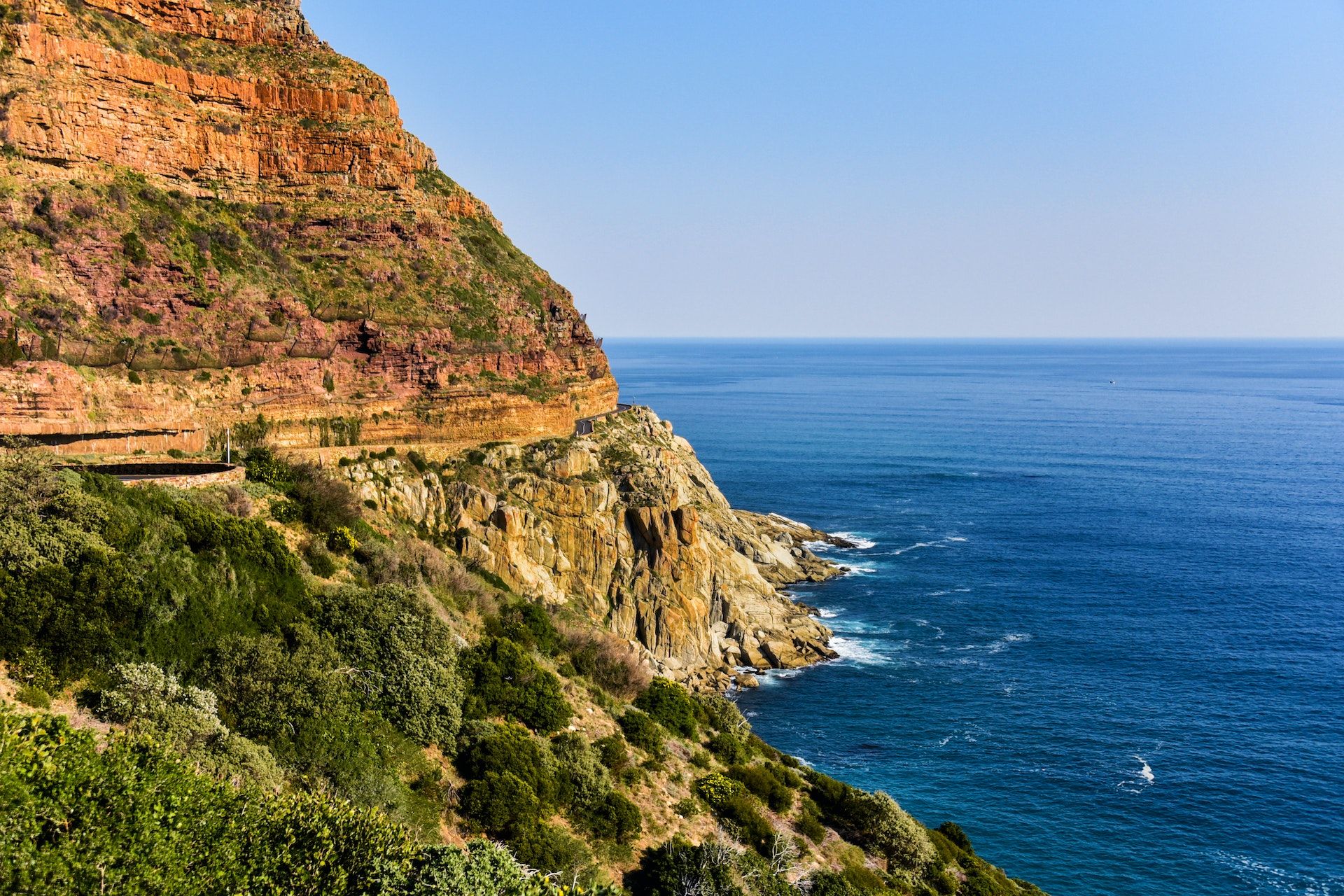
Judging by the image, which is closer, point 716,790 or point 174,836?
point 174,836

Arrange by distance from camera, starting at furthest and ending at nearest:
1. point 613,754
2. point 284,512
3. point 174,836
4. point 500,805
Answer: point 284,512
point 613,754
point 500,805
point 174,836

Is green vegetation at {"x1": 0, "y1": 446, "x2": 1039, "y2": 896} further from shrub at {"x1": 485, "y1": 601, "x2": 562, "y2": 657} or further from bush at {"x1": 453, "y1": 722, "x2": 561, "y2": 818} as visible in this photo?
shrub at {"x1": 485, "y1": 601, "x2": 562, "y2": 657}

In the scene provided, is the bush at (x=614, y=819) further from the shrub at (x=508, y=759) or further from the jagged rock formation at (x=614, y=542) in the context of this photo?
the jagged rock formation at (x=614, y=542)

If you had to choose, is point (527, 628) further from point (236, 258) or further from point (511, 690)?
point (236, 258)

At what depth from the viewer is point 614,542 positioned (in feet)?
185

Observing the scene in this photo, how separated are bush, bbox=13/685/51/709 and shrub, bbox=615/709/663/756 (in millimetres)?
17523

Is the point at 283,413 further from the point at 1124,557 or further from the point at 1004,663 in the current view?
the point at 1124,557

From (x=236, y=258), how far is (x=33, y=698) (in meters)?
36.4

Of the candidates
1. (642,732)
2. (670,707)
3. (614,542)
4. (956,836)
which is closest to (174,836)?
(642,732)

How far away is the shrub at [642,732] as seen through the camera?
3197 centimetres

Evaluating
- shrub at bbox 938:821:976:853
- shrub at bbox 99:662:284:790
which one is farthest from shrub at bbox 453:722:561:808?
shrub at bbox 938:821:976:853

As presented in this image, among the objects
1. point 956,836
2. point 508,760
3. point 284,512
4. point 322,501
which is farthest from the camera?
point 322,501

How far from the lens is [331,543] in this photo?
3428 centimetres

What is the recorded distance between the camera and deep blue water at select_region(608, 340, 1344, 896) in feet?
132
